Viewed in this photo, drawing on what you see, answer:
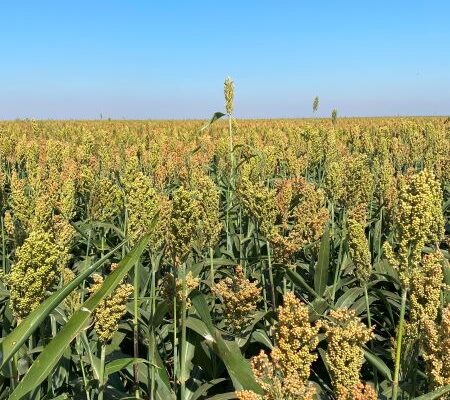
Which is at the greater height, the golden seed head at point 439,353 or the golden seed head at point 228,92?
the golden seed head at point 228,92

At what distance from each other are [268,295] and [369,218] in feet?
4.35

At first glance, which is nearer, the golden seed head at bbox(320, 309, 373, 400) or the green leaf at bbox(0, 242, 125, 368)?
the green leaf at bbox(0, 242, 125, 368)

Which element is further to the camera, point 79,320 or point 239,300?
point 239,300

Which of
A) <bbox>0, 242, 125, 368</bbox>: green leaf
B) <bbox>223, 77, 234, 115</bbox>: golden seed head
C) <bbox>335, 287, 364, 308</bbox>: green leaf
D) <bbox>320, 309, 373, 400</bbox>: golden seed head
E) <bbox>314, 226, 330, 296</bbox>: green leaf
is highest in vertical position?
<bbox>223, 77, 234, 115</bbox>: golden seed head

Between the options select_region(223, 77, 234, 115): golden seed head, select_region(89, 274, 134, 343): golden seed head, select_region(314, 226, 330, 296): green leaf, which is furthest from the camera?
select_region(223, 77, 234, 115): golden seed head

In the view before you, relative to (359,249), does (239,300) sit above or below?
below

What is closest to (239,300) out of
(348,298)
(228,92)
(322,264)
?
(322,264)

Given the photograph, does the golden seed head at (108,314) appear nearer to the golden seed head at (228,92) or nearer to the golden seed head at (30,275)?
the golden seed head at (30,275)

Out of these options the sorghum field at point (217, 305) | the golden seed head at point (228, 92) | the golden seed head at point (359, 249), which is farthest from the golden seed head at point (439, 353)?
the golden seed head at point (228, 92)

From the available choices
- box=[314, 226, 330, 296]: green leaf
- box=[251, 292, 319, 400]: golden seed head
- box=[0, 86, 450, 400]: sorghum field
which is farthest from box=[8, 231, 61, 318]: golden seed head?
box=[314, 226, 330, 296]: green leaf

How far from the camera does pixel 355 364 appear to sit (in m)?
1.20

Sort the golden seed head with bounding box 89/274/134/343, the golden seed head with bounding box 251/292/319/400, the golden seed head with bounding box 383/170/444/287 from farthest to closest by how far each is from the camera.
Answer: the golden seed head with bounding box 89/274/134/343 < the golden seed head with bounding box 383/170/444/287 < the golden seed head with bounding box 251/292/319/400

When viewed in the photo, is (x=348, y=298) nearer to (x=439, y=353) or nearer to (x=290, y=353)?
(x=439, y=353)

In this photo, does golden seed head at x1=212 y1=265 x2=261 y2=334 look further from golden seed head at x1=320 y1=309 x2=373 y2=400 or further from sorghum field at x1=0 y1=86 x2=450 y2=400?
golden seed head at x1=320 y1=309 x2=373 y2=400
